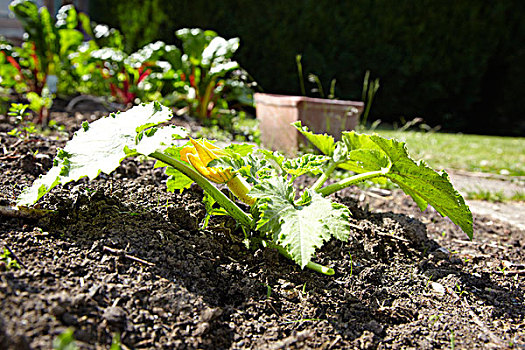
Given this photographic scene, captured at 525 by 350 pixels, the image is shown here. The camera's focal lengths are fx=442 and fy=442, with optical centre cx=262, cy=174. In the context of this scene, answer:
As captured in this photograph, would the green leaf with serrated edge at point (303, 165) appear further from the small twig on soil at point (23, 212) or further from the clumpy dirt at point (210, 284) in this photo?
the small twig on soil at point (23, 212)

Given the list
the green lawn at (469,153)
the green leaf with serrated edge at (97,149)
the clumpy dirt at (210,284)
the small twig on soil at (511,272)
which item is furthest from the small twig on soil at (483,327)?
the green lawn at (469,153)

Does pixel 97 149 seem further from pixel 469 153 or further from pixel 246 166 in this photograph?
pixel 469 153

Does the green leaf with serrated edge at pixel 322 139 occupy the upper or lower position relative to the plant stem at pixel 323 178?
upper

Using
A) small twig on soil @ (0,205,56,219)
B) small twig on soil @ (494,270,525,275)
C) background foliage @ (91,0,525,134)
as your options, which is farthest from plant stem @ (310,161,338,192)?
background foliage @ (91,0,525,134)

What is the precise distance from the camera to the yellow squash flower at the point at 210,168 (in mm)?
1495

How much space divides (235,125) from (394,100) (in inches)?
178

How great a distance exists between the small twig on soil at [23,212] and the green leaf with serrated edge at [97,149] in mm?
96

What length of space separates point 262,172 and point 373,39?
21.9 feet

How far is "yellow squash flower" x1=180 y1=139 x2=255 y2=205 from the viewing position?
1495 mm

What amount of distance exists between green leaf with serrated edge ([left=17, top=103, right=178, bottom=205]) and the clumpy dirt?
18 cm

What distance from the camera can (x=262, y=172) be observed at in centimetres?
147

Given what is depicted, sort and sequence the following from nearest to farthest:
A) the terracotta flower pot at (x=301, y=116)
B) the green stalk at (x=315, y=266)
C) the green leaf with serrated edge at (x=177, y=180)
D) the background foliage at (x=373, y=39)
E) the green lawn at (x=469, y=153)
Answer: the green stalk at (x=315, y=266) → the green leaf with serrated edge at (x=177, y=180) → the terracotta flower pot at (x=301, y=116) → the green lawn at (x=469, y=153) → the background foliage at (x=373, y=39)

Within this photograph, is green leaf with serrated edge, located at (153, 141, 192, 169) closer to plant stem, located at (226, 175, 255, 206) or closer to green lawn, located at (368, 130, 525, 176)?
plant stem, located at (226, 175, 255, 206)

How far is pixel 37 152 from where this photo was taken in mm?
2023
